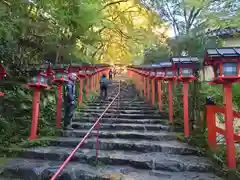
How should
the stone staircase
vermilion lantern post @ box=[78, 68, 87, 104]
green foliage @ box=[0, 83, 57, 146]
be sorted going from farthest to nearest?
vermilion lantern post @ box=[78, 68, 87, 104] → green foliage @ box=[0, 83, 57, 146] → the stone staircase

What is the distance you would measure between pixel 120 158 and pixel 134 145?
2.64 ft

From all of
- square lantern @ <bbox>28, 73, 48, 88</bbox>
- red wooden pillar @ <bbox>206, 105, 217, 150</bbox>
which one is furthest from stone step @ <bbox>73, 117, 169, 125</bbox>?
square lantern @ <bbox>28, 73, 48, 88</bbox>

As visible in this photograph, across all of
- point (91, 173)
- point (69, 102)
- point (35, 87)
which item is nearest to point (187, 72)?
point (69, 102)

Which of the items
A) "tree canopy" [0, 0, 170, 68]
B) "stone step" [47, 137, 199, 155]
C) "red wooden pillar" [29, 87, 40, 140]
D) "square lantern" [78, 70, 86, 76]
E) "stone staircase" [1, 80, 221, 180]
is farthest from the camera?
"square lantern" [78, 70, 86, 76]

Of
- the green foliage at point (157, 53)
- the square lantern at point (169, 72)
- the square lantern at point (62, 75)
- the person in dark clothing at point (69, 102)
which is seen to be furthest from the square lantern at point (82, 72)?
the green foliage at point (157, 53)

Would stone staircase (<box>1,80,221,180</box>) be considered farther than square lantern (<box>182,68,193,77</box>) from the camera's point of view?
No

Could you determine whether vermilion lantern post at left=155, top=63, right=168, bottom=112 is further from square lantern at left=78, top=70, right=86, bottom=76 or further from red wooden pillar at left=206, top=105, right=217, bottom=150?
square lantern at left=78, top=70, right=86, bottom=76

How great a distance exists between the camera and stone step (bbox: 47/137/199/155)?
19.8 ft

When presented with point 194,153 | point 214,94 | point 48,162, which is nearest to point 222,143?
point 194,153

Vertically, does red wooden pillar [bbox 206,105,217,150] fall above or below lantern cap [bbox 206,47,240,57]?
below

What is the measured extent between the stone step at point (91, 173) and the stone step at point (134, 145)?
3.13ft

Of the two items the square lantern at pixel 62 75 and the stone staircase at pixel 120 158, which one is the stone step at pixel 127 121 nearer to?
the stone staircase at pixel 120 158

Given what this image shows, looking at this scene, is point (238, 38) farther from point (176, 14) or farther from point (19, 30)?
point (19, 30)

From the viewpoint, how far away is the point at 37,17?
724 centimetres
